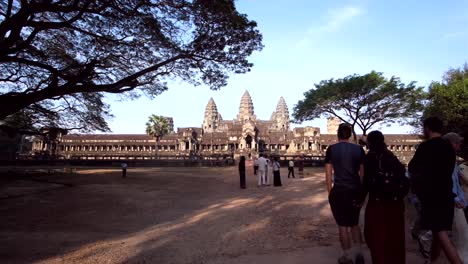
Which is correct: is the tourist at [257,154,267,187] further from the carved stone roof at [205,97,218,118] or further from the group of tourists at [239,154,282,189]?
the carved stone roof at [205,97,218,118]

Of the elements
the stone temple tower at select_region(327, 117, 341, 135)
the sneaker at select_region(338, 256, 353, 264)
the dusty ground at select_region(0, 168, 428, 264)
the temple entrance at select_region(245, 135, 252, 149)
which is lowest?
the dusty ground at select_region(0, 168, 428, 264)

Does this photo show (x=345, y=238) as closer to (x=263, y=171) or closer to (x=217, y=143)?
(x=263, y=171)

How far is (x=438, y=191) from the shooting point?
351cm

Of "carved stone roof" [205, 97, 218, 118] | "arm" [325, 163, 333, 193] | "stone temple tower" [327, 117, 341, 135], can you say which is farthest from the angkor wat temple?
"arm" [325, 163, 333, 193]

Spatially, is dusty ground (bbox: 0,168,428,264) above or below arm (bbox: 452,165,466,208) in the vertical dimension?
below

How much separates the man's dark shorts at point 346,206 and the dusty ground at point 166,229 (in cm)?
72

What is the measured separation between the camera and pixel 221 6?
34.0 ft

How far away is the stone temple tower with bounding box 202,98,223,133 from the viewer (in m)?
89.0

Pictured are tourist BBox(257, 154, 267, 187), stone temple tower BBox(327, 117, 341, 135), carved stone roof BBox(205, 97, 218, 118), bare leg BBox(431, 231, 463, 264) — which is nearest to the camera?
bare leg BBox(431, 231, 463, 264)

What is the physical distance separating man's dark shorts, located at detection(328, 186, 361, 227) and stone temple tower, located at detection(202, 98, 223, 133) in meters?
83.4

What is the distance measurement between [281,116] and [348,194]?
87.7m

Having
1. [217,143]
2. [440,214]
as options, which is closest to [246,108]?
[217,143]

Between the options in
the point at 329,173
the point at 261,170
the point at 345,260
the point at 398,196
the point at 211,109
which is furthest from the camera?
the point at 211,109

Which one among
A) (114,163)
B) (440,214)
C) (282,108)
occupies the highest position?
(282,108)
